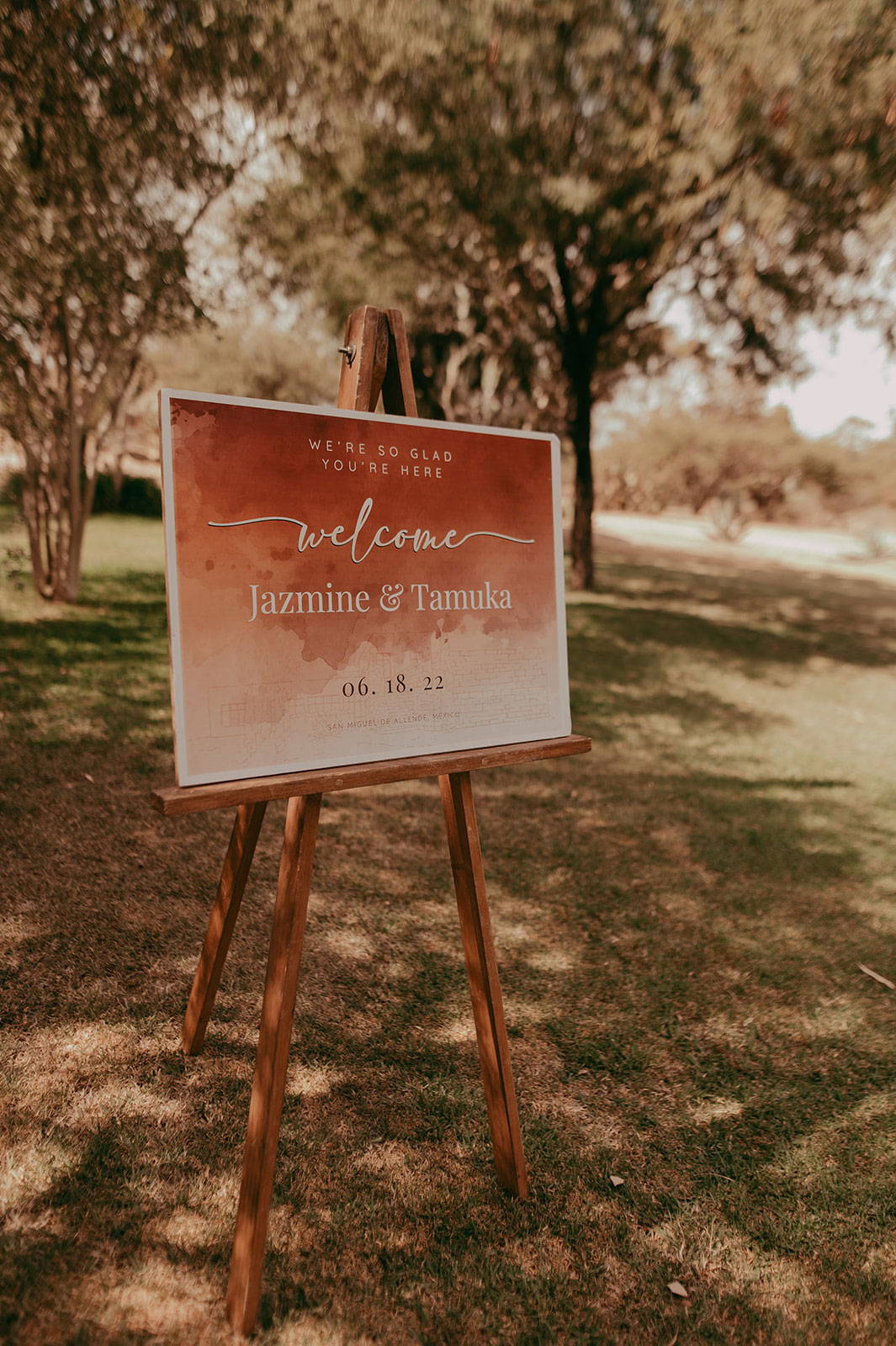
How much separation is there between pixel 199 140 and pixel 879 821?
8169 mm

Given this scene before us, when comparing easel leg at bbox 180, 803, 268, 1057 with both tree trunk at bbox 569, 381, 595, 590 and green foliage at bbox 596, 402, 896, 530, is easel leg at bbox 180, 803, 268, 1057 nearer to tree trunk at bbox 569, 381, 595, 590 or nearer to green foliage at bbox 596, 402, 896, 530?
tree trunk at bbox 569, 381, 595, 590

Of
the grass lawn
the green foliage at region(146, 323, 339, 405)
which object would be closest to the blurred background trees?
the grass lawn

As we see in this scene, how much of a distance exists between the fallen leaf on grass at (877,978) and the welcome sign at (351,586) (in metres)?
2.19

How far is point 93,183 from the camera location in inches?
277

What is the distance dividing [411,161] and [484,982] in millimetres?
9248

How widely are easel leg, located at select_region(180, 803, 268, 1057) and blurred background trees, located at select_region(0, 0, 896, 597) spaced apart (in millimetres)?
6509

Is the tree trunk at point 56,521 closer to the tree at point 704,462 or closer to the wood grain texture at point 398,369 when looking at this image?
the wood grain texture at point 398,369

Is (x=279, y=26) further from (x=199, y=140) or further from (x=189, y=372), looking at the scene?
(x=189, y=372)

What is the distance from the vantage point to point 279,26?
7.00 metres

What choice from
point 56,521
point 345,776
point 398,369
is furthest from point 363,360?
point 56,521

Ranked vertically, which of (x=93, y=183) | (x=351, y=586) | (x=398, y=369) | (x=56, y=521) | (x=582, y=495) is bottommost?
(x=351, y=586)

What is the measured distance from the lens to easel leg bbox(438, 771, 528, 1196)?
2.14 metres

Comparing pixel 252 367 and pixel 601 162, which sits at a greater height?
pixel 252 367

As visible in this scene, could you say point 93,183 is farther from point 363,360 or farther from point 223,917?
point 223,917
